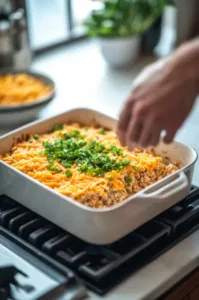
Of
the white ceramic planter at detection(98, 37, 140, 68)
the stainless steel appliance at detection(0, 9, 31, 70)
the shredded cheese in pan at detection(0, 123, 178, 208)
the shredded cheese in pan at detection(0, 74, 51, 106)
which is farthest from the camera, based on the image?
the white ceramic planter at detection(98, 37, 140, 68)

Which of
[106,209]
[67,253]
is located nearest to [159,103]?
[106,209]

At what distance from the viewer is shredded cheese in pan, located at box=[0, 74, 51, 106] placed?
5.49 feet

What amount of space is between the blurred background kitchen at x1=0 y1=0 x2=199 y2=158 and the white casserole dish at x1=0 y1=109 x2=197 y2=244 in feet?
1.39

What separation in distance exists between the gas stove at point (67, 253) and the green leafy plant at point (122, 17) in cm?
88

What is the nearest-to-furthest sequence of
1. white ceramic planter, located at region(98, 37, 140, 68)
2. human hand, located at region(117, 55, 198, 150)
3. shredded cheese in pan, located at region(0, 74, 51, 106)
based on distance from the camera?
1. human hand, located at region(117, 55, 198, 150)
2. shredded cheese in pan, located at region(0, 74, 51, 106)
3. white ceramic planter, located at region(98, 37, 140, 68)

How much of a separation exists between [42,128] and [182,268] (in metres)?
0.51

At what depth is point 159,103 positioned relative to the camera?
1011 millimetres

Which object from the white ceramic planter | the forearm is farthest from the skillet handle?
the white ceramic planter

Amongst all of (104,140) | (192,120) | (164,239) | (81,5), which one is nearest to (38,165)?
(104,140)

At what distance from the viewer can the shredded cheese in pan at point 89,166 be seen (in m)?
1.17

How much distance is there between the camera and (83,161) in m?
1.27

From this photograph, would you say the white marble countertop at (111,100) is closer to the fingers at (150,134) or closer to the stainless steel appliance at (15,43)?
the stainless steel appliance at (15,43)

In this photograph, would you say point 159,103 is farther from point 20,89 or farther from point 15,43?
point 15,43

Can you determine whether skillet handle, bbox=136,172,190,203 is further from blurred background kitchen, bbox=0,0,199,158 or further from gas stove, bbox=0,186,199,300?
blurred background kitchen, bbox=0,0,199,158
